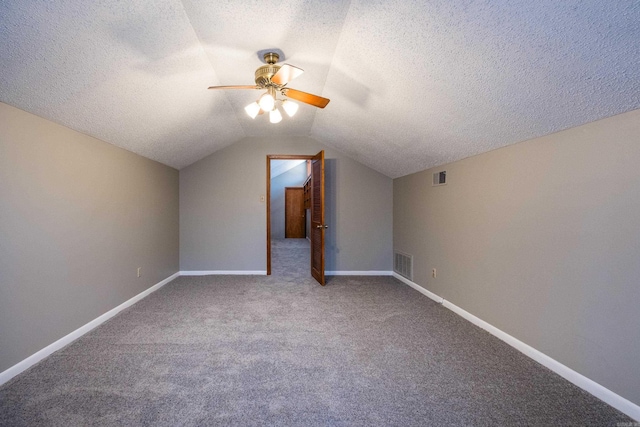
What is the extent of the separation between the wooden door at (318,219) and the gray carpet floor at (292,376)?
1.23 metres

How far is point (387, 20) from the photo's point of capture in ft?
5.39

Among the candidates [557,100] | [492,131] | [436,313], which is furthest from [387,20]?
[436,313]

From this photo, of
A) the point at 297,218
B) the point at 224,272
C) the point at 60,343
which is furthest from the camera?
the point at 297,218

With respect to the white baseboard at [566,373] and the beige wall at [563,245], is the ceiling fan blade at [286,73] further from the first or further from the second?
the white baseboard at [566,373]

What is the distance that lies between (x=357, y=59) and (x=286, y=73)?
2.02ft

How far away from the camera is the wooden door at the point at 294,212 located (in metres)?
10.6

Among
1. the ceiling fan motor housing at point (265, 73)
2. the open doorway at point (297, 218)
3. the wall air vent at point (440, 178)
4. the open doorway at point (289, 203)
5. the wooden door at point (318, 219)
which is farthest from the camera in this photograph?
the open doorway at point (289, 203)

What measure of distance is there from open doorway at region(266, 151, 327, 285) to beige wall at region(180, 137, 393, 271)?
23cm

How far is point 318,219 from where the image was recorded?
14.3 ft

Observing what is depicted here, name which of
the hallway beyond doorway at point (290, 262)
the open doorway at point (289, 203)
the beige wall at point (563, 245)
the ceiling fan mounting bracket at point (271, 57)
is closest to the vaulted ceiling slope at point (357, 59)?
the ceiling fan mounting bracket at point (271, 57)

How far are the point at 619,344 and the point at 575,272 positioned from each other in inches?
16.6

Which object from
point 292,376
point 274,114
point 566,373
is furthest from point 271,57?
point 566,373

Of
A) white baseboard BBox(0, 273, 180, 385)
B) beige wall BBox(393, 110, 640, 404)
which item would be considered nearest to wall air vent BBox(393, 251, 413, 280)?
beige wall BBox(393, 110, 640, 404)

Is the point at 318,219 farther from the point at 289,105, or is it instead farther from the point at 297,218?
the point at 297,218
